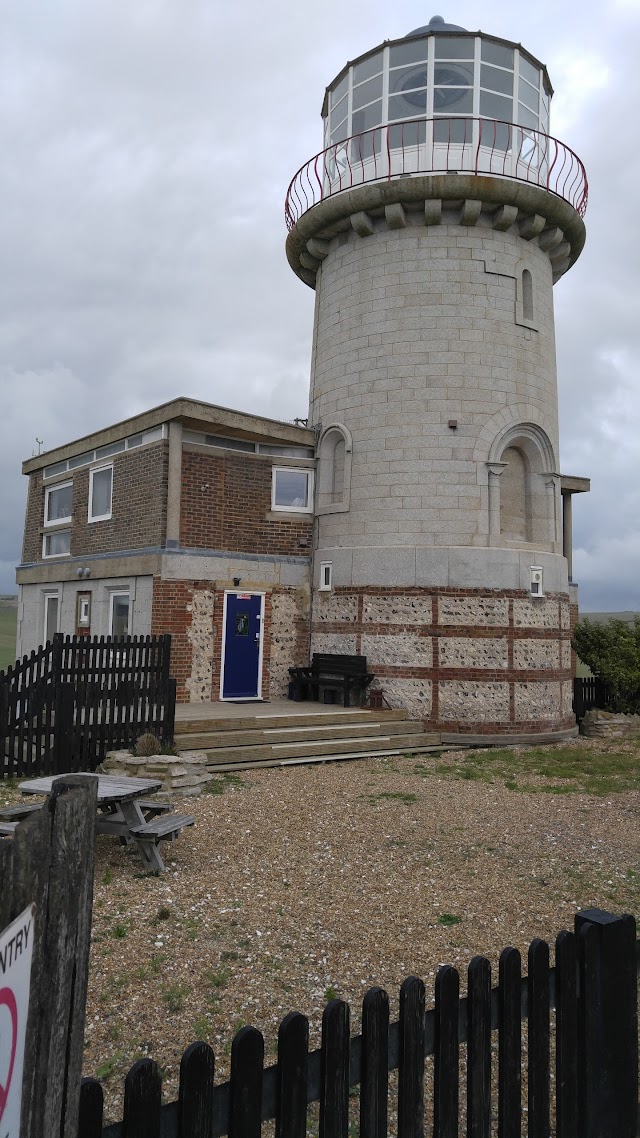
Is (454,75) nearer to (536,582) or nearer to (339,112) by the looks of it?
(339,112)

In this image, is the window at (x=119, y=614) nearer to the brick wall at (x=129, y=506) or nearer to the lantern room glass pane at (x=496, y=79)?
the brick wall at (x=129, y=506)

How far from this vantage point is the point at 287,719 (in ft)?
43.7

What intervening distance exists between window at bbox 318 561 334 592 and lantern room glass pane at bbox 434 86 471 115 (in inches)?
380

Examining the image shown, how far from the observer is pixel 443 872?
691 cm

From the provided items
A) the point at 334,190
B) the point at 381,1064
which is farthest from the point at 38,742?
the point at 334,190

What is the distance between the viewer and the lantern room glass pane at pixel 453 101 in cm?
1591

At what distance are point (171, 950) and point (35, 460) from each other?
18160 millimetres

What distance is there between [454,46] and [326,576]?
36.7 ft

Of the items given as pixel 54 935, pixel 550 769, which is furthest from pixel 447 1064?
pixel 550 769

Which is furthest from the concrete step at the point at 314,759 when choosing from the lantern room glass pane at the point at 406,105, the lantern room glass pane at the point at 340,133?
the lantern room glass pane at the point at 340,133

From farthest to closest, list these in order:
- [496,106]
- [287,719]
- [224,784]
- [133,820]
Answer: [496,106], [287,719], [224,784], [133,820]

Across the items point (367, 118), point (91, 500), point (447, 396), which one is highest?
point (367, 118)

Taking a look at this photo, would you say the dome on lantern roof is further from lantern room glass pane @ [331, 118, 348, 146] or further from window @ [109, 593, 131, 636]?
window @ [109, 593, 131, 636]

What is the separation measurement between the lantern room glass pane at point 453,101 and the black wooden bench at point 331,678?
37.5ft
